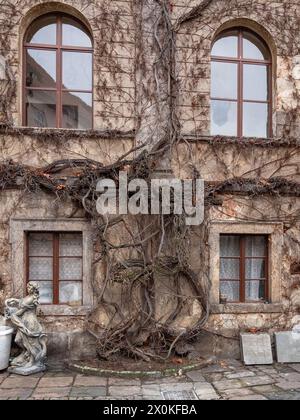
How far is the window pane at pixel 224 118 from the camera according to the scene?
6113 millimetres

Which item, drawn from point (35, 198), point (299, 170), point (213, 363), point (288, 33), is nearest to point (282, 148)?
point (299, 170)

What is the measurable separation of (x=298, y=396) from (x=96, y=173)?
3915mm

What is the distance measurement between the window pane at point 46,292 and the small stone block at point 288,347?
3576 millimetres

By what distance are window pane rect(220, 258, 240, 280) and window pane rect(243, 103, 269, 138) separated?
85.4 inches

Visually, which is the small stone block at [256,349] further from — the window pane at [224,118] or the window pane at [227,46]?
the window pane at [227,46]

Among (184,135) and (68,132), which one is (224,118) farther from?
(68,132)

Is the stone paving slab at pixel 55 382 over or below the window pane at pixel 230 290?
below

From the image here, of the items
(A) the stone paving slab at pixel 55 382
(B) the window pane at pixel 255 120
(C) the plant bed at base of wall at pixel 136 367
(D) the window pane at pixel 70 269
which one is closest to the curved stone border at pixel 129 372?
(C) the plant bed at base of wall at pixel 136 367

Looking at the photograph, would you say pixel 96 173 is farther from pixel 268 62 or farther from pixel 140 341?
→ pixel 268 62

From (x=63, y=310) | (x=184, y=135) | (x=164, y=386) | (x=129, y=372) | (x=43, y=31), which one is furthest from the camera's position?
(x=43, y=31)

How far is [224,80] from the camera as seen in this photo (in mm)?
6148

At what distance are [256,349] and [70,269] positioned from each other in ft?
10.2

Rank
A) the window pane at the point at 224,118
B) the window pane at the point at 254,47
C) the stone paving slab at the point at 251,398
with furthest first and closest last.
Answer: the window pane at the point at 254,47 → the window pane at the point at 224,118 → the stone paving slab at the point at 251,398

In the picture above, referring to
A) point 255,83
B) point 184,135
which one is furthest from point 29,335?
point 255,83
